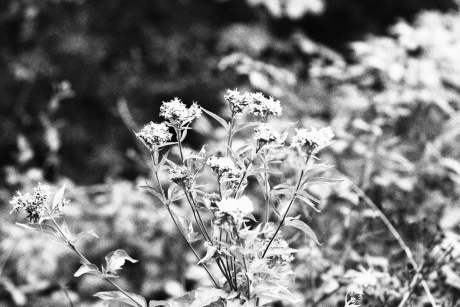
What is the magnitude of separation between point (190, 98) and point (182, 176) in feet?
9.68

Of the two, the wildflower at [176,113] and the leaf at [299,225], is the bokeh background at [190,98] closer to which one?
the leaf at [299,225]

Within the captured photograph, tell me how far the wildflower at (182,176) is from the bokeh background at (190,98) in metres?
1.02

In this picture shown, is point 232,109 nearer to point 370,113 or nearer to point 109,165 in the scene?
point 370,113

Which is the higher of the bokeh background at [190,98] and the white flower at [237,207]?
the bokeh background at [190,98]

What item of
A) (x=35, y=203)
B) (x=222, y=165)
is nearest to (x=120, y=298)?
(x=35, y=203)

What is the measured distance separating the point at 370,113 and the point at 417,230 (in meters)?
1.40

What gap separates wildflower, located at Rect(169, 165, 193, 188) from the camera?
3.70 feet

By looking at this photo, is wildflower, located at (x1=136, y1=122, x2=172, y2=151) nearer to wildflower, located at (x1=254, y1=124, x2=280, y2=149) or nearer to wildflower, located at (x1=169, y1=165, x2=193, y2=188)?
wildflower, located at (x1=169, y1=165, x2=193, y2=188)

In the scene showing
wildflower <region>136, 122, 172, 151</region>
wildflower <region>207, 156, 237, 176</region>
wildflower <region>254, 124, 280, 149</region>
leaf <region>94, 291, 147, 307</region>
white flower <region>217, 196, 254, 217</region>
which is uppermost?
wildflower <region>136, 122, 172, 151</region>

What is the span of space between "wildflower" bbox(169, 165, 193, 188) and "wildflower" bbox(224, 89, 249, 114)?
21 centimetres

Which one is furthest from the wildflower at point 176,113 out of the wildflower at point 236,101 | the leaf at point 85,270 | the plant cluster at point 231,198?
the leaf at point 85,270

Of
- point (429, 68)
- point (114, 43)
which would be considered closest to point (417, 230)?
point (429, 68)

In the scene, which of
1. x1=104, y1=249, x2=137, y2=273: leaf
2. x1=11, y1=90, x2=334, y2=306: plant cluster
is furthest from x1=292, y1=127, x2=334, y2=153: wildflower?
x1=104, y1=249, x2=137, y2=273: leaf

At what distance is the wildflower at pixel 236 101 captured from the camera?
121 centimetres
